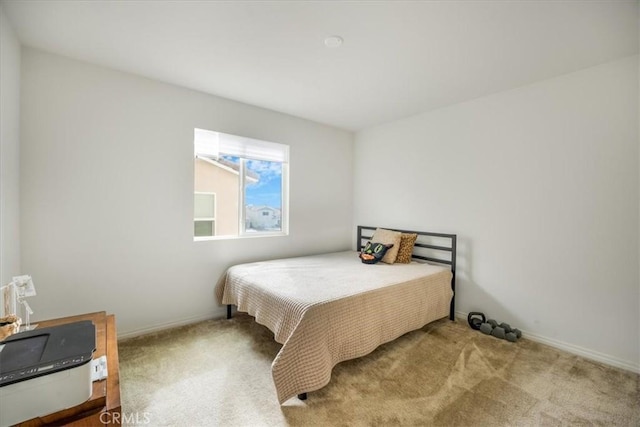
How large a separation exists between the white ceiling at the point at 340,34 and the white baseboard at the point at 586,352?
236cm

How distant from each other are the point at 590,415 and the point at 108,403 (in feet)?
8.33

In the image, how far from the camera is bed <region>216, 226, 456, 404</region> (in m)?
1.78

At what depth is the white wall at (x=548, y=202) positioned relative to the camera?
2.19 meters

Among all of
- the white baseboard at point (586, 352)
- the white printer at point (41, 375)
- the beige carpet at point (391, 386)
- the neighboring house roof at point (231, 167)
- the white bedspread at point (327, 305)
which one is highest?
the neighboring house roof at point (231, 167)

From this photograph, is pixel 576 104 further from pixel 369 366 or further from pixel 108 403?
pixel 108 403

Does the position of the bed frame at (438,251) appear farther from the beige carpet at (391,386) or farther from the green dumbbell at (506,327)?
the beige carpet at (391,386)

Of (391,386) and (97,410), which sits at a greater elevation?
(97,410)

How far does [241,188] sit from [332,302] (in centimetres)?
197

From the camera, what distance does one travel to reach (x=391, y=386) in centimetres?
192

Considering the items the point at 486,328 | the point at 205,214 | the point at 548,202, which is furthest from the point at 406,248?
the point at 205,214

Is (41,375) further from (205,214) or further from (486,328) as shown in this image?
(486,328)

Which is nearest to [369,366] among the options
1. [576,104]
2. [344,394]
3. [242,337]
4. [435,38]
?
[344,394]

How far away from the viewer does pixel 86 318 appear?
175cm

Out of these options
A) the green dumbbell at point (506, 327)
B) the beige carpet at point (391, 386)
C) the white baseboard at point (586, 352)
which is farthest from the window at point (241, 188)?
the white baseboard at point (586, 352)
